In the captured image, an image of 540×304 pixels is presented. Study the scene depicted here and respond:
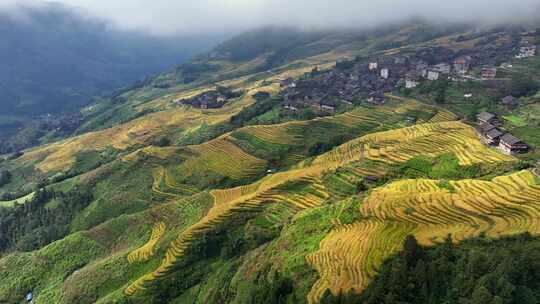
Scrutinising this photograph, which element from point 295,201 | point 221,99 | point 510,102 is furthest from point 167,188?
point 221,99

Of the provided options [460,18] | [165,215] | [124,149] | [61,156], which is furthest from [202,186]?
[460,18]

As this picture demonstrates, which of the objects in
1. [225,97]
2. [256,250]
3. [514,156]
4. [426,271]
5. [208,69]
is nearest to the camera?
[426,271]

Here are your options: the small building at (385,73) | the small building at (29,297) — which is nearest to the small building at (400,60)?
the small building at (385,73)

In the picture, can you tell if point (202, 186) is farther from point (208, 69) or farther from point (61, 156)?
point (208, 69)

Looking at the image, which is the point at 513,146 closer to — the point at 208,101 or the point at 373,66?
the point at 373,66

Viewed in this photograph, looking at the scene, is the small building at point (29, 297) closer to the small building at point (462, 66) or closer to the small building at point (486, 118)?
the small building at point (486, 118)

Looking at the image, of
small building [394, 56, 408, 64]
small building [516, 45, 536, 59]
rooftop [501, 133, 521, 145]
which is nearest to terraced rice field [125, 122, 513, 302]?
rooftop [501, 133, 521, 145]

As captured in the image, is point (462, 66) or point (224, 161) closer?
point (224, 161)
